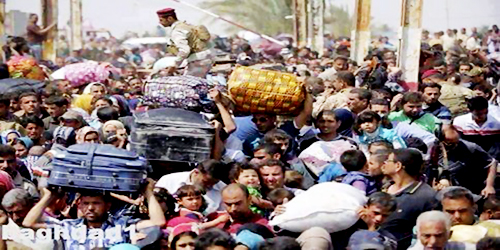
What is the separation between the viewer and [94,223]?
962 centimetres

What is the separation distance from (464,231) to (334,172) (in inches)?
87.0

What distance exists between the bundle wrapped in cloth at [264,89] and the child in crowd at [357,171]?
3.16 feet

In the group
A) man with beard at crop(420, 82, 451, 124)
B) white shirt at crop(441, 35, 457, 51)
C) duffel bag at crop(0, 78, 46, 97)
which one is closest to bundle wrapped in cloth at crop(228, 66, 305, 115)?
man with beard at crop(420, 82, 451, 124)

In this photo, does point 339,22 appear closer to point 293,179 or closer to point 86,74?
point 86,74

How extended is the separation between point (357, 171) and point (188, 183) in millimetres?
1388

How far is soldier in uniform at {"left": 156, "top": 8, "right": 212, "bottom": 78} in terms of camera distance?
14.6 metres

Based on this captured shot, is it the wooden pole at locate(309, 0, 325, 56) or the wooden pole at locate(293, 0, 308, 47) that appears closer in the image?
the wooden pole at locate(309, 0, 325, 56)

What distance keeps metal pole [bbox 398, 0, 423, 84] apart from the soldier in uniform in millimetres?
5355

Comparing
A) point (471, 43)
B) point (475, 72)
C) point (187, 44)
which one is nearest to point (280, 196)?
point (187, 44)

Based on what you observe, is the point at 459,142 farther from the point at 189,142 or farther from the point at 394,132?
the point at 189,142

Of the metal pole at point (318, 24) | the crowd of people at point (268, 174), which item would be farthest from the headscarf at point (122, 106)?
the metal pole at point (318, 24)

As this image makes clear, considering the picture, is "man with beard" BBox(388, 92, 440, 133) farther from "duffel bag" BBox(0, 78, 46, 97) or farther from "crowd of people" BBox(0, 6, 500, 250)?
"duffel bag" BBox(0, 78, 46, 97)

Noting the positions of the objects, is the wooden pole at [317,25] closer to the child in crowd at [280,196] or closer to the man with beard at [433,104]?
the man with beard at [433,104]

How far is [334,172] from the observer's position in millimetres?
11969
